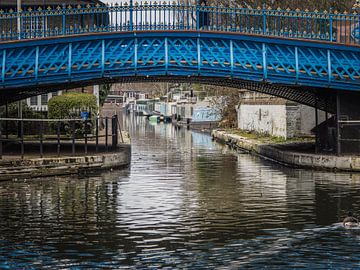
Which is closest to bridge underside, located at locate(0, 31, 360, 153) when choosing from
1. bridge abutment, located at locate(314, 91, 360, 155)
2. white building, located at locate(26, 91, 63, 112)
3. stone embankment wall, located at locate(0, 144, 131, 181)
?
bridge abutment, located at locate(314, 91, 360, 155)

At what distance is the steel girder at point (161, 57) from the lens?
37500 mm

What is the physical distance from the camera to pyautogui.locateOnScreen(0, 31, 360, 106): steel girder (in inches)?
1476

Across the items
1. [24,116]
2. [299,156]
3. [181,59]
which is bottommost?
[299,156]

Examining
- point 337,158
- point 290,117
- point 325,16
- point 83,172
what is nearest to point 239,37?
point 325,16

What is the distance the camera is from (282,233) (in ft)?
69.0

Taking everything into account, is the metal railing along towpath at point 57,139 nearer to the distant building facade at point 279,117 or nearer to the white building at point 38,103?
the white building at point 38,103

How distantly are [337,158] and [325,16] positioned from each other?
691 centimetres

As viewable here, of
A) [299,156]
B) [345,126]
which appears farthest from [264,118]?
[345,126]

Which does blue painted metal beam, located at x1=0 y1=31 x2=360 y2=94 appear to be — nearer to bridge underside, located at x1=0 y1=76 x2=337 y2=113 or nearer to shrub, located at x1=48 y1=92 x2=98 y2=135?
bridge underside, located at x1=0 y1=76 x2=337 y2=113

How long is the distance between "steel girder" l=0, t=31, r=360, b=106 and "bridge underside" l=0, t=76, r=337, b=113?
1.47m

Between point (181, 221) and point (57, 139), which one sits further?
point (57, 139)

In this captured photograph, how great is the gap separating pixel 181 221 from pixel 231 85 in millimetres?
23846

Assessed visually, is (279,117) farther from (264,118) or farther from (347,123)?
(347,123)

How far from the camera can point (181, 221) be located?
23.3m
